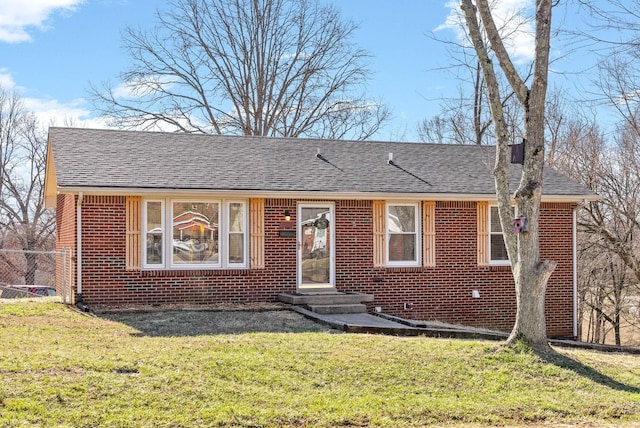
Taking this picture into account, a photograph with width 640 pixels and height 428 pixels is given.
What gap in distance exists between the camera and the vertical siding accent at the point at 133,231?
1430cm

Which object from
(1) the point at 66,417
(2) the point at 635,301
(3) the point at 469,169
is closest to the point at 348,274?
(3) the point at 469,169

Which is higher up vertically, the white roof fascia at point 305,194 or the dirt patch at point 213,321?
the white roof fascia at point 305,194

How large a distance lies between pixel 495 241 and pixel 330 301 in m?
4.64

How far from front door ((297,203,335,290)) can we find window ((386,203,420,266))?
1.45 metres

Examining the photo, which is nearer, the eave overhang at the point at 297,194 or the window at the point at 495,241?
the eave overhang at the point at 297,194

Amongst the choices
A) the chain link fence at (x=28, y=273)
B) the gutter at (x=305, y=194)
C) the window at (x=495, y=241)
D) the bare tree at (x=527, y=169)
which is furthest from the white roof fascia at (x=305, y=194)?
the chain link fence at (x=28, y=273)

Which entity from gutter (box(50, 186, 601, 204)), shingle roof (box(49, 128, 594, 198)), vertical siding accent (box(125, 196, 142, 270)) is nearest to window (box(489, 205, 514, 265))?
gutter (box(50, 186, 601, 204))

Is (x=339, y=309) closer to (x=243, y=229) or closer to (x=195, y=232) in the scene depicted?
(x=243, y=229)

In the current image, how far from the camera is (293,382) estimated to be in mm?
7934

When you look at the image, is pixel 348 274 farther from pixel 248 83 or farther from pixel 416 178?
pixel 248 83

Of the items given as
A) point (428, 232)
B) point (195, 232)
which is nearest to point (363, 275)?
point (428, 232)

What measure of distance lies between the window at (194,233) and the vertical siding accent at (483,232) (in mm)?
5616

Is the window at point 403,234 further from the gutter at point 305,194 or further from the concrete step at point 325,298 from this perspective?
the concrete step at point 325,298

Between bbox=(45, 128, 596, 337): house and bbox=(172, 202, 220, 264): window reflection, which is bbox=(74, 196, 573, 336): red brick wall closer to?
bbox=(45, 128, 596, 337): house
